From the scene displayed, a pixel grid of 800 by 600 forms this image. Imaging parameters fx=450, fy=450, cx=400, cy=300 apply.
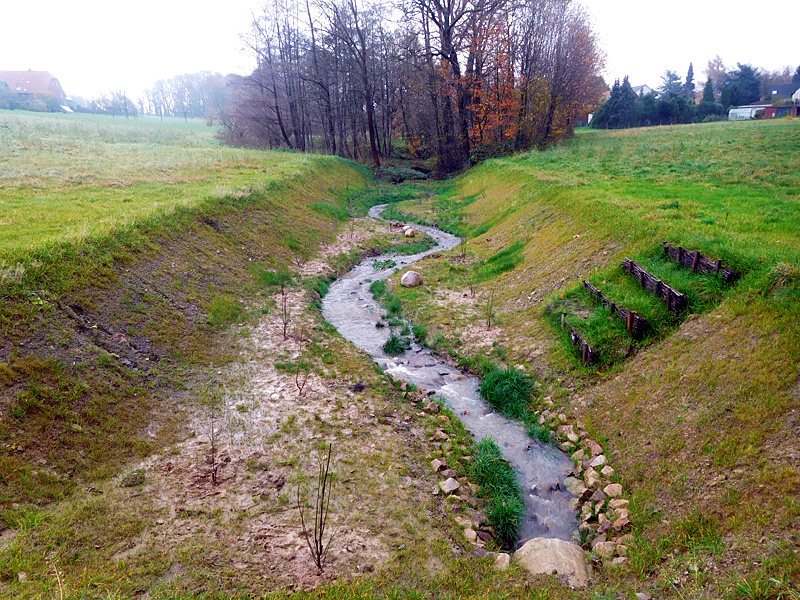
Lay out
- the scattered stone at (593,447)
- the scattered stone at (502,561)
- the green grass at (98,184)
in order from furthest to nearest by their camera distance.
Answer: the green grass at (98,184)
the scattered stone at (593,447)
the scattered stone at (502,561)

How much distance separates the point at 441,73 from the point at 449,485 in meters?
32.4

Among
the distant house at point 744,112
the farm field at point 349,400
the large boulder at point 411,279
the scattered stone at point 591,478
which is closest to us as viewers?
the farm field at point 349,400

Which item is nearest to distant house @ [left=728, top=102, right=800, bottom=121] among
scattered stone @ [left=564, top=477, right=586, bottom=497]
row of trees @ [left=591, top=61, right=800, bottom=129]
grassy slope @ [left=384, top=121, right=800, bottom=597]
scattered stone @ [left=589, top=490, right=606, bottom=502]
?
row of trees @ [left=591, top=61, right=800, bottom=129]

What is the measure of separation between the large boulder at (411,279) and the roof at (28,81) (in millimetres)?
113374

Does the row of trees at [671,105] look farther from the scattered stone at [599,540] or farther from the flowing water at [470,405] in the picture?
the scattered stone at [599,540]

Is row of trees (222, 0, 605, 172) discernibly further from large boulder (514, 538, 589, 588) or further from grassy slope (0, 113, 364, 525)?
large boulder (514, 538, 589, 588)

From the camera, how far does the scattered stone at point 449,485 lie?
18.7 ft

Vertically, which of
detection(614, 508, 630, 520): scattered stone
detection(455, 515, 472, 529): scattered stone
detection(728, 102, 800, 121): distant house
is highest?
Answer: detection(728, 102, 800, 121): distant house

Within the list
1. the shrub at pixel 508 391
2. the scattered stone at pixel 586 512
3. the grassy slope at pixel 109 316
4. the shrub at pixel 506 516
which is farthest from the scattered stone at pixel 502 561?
the grassy slope at pixel 109 316

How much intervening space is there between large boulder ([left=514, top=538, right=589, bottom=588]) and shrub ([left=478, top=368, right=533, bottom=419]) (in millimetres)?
2668

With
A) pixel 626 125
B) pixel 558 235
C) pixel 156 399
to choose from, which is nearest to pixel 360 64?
pixel 558 235

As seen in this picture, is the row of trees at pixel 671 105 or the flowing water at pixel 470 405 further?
the row of trees at pixel 671 105

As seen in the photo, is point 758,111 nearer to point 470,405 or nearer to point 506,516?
point 470,405

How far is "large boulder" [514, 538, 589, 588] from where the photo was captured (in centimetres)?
443
